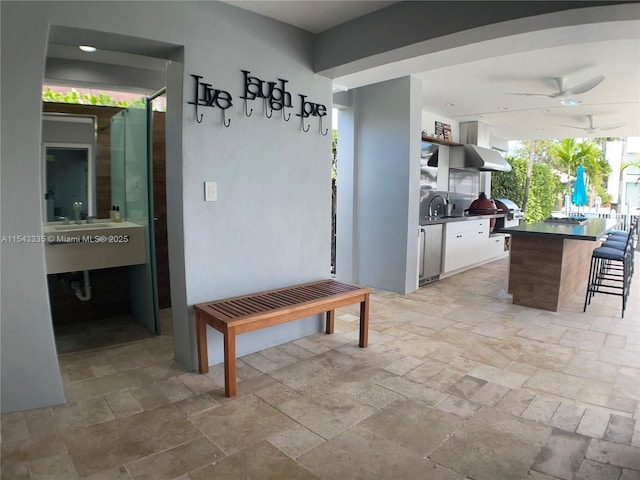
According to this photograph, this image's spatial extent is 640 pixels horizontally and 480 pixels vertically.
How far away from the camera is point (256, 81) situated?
2.89 m

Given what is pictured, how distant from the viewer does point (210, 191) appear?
8.93 feet

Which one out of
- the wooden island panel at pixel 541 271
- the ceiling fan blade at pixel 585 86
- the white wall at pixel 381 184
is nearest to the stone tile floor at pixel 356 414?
the wooden island panel at pixel 541 271

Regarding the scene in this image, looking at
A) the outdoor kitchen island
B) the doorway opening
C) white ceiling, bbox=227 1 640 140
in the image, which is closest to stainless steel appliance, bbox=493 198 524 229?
white ceiling, bbox=227 1 640 140

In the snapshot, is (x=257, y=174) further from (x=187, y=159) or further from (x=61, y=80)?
(x=61, y=80)

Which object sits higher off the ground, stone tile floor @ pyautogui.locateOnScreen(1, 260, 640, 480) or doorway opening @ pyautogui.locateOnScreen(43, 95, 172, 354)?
doorway opening @ pyautogui.locateOnScreen(43, 95, 172, 354)

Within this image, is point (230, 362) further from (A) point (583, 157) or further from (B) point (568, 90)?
(A) point (583, 157)

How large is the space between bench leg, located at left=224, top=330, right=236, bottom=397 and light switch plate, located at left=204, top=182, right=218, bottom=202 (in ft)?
2.95

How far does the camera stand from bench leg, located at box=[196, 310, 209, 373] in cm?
268

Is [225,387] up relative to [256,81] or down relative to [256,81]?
down

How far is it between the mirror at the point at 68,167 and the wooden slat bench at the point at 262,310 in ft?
6.09

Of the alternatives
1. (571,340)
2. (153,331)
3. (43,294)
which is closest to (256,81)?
(43,294)

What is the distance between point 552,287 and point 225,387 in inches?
138

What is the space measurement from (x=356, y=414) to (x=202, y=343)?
1.11 meters

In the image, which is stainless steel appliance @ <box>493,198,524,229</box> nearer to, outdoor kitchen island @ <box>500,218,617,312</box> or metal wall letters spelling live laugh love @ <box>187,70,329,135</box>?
outdoor kitchen island @ <box>500,218,617,312</box>
